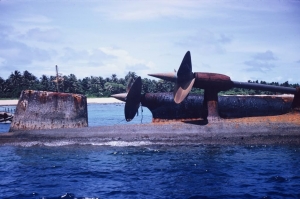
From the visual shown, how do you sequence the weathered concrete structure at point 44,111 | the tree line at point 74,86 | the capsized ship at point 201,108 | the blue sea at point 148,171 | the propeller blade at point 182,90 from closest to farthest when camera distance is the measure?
the blue sea at point 148,171
the propeller blade at point 182,90
the weathered concrete structure at point 44,111
the capsized ship at point 201,108
the tree line at point 74,86

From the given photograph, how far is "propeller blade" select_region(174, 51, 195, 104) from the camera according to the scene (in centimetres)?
1255

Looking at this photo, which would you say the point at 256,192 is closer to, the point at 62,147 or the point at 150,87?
the point at 62,147

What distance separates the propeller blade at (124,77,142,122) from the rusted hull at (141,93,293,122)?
0.57 m

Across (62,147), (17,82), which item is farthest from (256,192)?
(17,82)

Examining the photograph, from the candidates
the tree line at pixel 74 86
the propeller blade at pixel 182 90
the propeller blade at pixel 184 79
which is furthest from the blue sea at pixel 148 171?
the tree line at pixel 74 86

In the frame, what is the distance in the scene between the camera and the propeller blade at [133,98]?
46.2 feet

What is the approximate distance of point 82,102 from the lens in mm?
14727

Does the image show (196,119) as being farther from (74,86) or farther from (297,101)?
(74,86)

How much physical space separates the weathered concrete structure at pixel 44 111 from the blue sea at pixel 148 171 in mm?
1246

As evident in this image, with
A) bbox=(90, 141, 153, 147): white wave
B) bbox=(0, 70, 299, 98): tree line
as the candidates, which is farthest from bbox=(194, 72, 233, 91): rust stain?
bbox=(0, 70, 299, 98): tree line

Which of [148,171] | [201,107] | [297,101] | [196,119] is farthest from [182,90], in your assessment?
[297,101]

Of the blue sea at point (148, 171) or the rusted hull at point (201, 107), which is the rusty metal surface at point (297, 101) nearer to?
the rusted hull at point (201, 107)

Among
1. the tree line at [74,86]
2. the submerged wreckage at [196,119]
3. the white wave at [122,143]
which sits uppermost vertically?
the tree line at [74,86]

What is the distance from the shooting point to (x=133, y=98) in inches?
566
